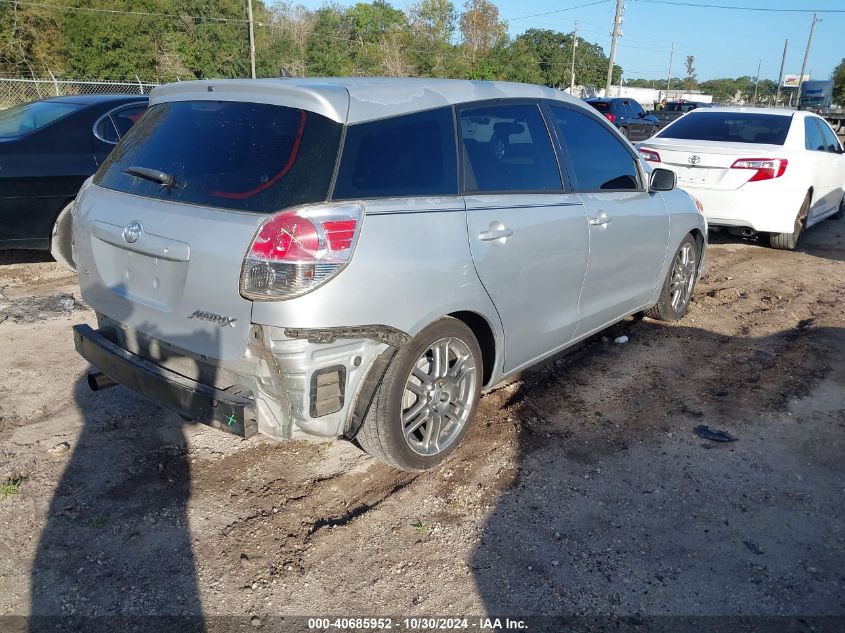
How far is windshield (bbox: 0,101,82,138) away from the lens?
20.9 feet

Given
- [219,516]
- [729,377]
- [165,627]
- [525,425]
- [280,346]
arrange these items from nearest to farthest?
1. [165,627]
2. [280,346]
3. [219,516]
4. [525,425]
5. [729,377]

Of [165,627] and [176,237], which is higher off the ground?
[176,237]

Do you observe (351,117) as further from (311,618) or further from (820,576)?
(820,576)

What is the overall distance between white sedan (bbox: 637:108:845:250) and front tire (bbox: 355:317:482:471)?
554 cm

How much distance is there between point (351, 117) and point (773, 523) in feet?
8.52

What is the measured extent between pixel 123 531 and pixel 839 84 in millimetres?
89889

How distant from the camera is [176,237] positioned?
287cm

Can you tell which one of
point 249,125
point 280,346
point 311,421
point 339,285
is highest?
point 249,125

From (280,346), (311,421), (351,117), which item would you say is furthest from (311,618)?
(351,117)

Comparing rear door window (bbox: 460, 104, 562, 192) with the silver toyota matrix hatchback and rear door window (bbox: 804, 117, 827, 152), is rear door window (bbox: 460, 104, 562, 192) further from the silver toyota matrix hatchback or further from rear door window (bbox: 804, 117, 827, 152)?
rear door window (bbox: 804, 117, 827, 152)

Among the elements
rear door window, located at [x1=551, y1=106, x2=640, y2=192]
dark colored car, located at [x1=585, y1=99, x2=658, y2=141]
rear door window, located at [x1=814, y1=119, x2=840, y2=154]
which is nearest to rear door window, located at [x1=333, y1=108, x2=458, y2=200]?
rear door window, located at [x1=551, y1=106, x2=640, y2=192]

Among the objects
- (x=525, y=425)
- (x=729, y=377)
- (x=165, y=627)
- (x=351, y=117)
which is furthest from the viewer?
(x=729, y=377)

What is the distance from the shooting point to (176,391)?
289 cm

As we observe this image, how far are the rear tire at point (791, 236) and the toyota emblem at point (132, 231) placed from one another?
7930 millimetres
